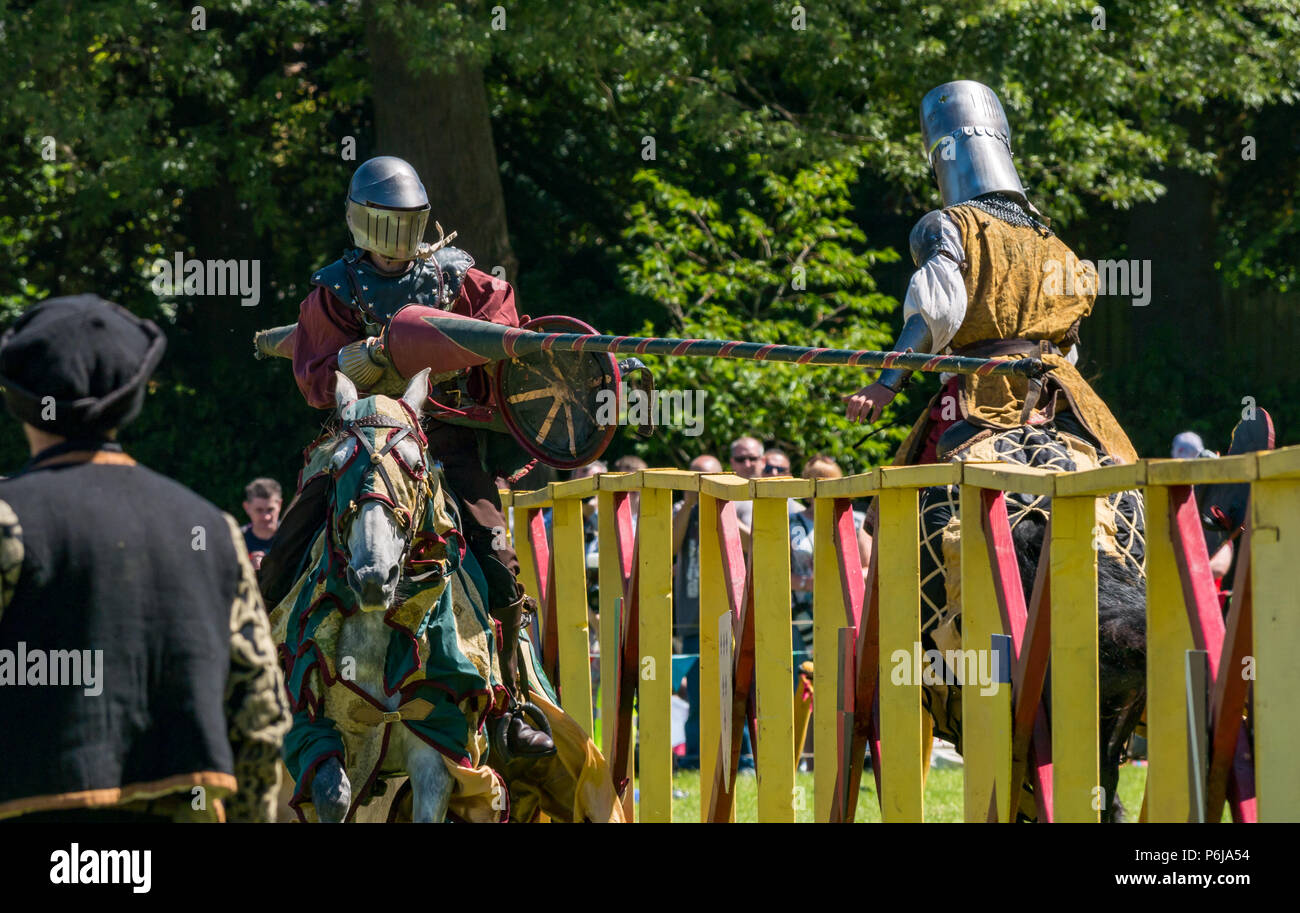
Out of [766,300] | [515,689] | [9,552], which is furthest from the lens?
[766,300]

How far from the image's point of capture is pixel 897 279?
16.1m

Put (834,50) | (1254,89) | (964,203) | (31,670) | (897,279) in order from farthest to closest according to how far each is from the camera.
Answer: (897,279)
(1254,89)
(834,50)
(964,203)
(31,670)

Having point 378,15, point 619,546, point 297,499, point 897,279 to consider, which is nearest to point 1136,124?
point 897,279

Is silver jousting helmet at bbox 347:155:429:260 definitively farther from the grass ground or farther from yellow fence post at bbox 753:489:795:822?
the grass ground

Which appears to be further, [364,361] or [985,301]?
[985,301]

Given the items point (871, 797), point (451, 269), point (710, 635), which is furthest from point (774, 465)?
point (451, 269)

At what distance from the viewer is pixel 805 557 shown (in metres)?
9.59

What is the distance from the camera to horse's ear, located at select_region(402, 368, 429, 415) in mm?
5281

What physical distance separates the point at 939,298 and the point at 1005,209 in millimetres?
565

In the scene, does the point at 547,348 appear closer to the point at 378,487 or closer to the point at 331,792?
the point at 378,487

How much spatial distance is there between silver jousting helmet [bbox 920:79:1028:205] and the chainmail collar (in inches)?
1.1
